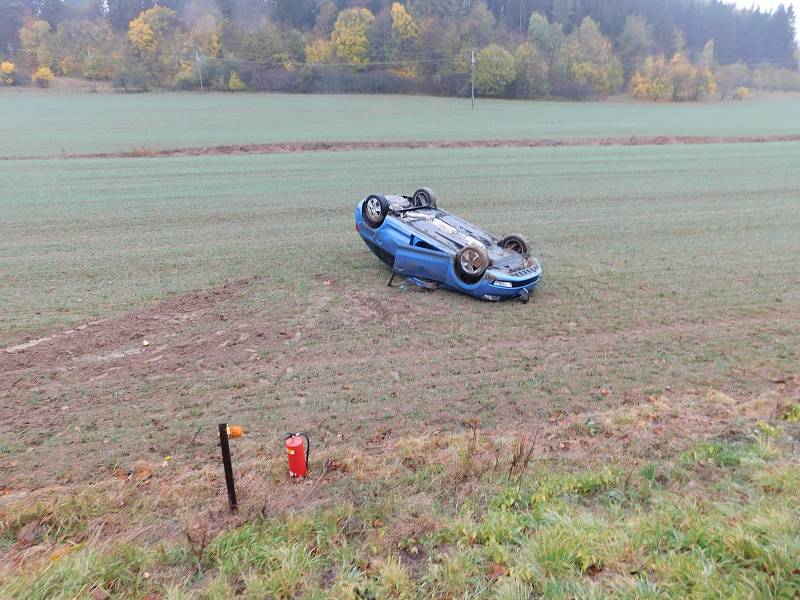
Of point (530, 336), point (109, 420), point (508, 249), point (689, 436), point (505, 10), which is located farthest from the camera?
point (505, 10)

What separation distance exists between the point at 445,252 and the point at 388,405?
380 cm

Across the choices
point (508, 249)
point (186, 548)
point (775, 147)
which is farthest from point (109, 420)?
point (775, 147)

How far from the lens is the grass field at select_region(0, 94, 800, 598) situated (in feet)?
10.9

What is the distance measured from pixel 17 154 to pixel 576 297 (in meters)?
26.3

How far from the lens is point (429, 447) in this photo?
5465 millimetres

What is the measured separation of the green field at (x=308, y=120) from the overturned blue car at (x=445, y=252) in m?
21.9

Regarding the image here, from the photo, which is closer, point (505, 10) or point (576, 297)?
point (576, 297)

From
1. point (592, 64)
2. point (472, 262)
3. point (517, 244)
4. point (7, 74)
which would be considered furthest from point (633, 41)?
point (472, 262)

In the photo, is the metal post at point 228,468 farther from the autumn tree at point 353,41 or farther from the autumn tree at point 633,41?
the autumn tree at point 633,41

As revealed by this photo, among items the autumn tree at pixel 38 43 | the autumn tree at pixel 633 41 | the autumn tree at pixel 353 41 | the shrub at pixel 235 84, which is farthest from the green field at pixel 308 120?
the autumn tree at pixel 633 41

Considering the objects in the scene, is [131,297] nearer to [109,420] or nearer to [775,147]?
[109,420]

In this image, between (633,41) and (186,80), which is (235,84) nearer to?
(186,80)

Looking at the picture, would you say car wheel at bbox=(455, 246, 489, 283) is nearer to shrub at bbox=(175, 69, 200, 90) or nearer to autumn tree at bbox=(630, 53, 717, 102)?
shrub at bbox=(175, 69, 200, 90)

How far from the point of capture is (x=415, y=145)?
1176 inches
